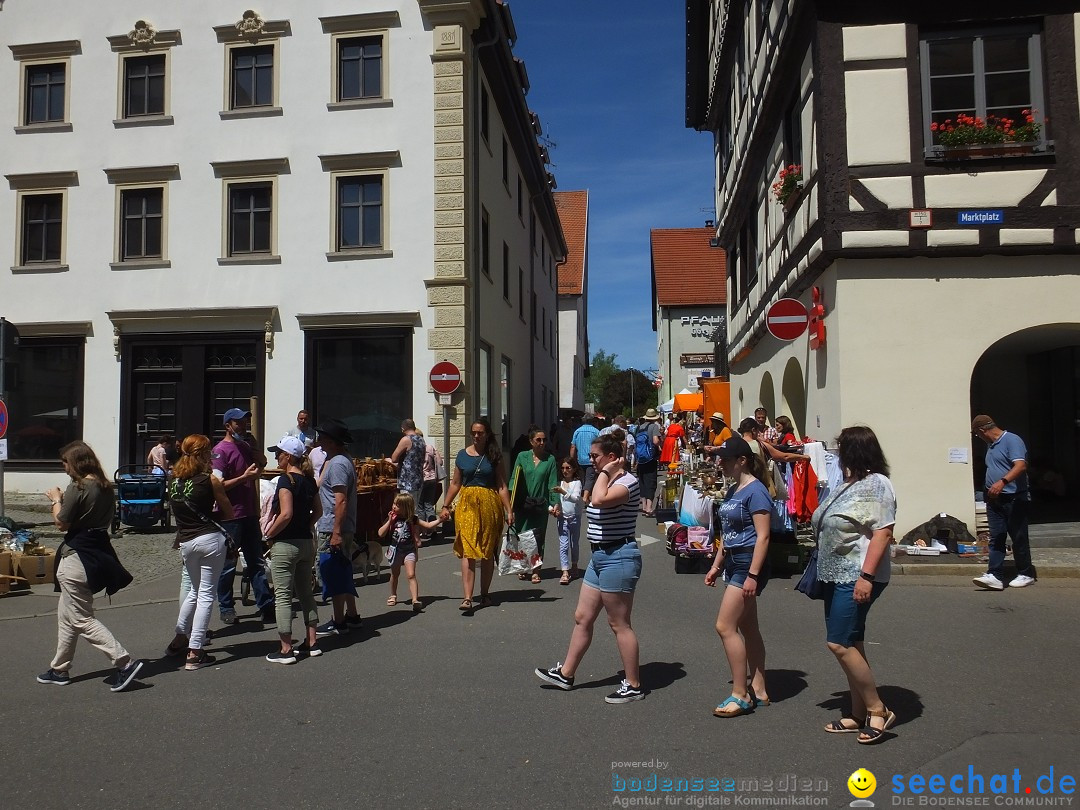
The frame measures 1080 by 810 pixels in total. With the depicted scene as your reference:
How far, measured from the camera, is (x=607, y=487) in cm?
585

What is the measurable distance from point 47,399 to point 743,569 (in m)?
16.8

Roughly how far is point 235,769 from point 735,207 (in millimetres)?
17882

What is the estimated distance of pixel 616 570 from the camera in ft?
18.8

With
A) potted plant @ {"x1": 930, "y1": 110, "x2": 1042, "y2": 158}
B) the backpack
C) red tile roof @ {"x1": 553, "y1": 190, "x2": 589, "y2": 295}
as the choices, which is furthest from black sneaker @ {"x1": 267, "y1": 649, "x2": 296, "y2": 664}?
red tile roof @ {"x1": 553, "y1": 190, "x2": 589, "y2": 295}

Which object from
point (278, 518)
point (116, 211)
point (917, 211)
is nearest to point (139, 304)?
point (116, 211)

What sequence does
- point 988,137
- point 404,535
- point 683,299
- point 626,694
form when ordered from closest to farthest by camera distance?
point 626,694 < point 404,535 < point 988,137 < point 683,299

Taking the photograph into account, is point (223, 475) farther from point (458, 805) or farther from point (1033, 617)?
point (1033, 617)

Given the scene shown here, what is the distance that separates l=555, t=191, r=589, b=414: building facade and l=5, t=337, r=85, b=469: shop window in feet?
93.5

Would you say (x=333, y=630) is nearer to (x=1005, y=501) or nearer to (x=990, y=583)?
(x=990, y=583)

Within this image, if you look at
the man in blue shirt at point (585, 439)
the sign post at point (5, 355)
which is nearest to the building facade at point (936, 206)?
the man in blue shirt at point (585, 439)

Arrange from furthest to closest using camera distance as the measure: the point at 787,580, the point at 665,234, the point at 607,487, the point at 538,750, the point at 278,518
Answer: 1. the point at 665,234
2. the point at 787,580
3. the point at 278,518
4. the point at 607,487
5. the point at 538,750

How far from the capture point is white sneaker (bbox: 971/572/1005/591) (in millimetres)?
9172

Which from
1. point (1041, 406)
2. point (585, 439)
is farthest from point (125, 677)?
point (1041, 406)

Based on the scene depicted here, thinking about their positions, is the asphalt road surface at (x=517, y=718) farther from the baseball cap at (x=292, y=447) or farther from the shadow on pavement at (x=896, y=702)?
the baseball cap at (x=292, y=447)
